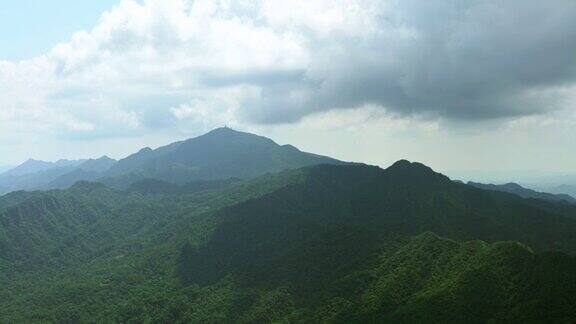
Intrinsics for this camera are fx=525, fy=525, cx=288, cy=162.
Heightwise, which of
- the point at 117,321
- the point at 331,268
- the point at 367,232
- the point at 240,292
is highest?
the point at 367,232

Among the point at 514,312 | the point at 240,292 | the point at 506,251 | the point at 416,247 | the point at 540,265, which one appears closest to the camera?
the point at 514,312

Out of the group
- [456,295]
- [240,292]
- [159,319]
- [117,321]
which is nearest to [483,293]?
[456,295]

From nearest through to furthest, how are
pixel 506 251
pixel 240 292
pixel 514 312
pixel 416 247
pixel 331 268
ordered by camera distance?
1. pixel 514 312
2. pixel 506 251
3. pixel 416 247
4. pixel 331 268
5. pixel 240 292

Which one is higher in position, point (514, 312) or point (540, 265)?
point (540, 265)

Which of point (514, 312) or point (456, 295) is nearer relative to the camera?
point (514, 312)

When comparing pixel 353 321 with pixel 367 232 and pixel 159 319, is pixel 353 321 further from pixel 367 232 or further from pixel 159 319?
pixel 159 319

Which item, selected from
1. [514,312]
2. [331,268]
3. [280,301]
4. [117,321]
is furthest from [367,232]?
[117,321]

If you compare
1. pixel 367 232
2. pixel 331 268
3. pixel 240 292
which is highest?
pixel 367 232

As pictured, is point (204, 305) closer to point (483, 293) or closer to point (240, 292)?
point (240, 292)

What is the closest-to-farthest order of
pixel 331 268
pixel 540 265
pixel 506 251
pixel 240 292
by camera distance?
pixel 540 265 < pixel 506 251 < pixel 331 268 < pixel 240 292
